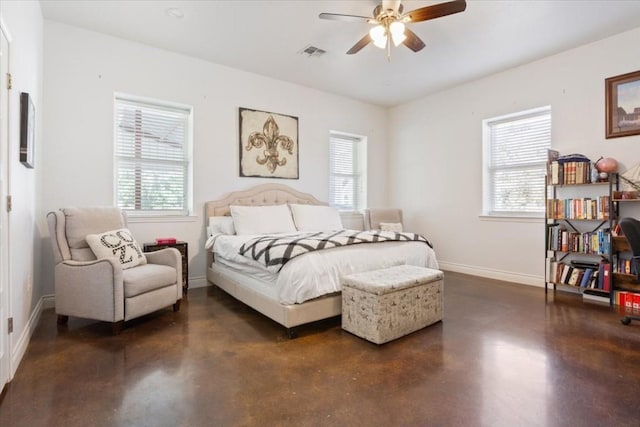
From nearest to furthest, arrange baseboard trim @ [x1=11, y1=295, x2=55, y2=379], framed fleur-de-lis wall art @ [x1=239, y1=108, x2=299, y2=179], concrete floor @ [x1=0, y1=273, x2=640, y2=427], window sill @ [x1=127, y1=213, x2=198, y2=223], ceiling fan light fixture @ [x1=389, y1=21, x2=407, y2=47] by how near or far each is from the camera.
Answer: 1. concrete floor @ [x1=0, y1=273, x2=640, y2=427]
2. baseboard trim @ [x1=11, y1=295, x2=55, y2=379]
3. ceiling fan light fixture @ [x1=389, y1=21, x2=407, y2=47]
4. window sill @ [x1=127, y1=213, x2=198, y2=223]
5. framed fleur-de-lis wall art @ [x1=239, y1=108, x2=299, y2=179]

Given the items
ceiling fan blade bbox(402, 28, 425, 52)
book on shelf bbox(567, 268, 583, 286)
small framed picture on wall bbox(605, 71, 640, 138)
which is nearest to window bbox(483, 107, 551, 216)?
small framed picture on wall bbox(605, 71, 640, 138)

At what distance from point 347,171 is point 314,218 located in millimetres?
1763

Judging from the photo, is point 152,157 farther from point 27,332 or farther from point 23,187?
point 27,332

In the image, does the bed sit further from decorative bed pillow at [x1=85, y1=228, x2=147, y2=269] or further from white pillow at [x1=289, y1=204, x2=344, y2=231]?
white pillow at [x1=289, y1=204, x2=344, y2=231]

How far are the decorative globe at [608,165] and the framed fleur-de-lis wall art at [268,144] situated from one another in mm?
3720

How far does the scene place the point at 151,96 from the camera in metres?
3.91

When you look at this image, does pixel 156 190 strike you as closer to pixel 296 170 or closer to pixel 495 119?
pixel 296 170

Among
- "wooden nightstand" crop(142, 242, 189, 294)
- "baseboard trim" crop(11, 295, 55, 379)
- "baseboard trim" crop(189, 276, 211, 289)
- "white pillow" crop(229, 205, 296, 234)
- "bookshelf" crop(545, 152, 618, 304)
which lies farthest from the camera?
"baseboard trim" crop(189, 276, 211, 289)

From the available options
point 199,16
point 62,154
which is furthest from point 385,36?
point 62,154

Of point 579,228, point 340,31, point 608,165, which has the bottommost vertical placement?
point 579,228

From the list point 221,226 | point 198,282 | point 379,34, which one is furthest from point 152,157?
point 379,34

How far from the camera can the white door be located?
1807 mm

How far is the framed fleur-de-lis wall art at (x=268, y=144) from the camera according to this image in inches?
181

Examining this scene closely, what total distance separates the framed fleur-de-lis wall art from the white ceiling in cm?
64
